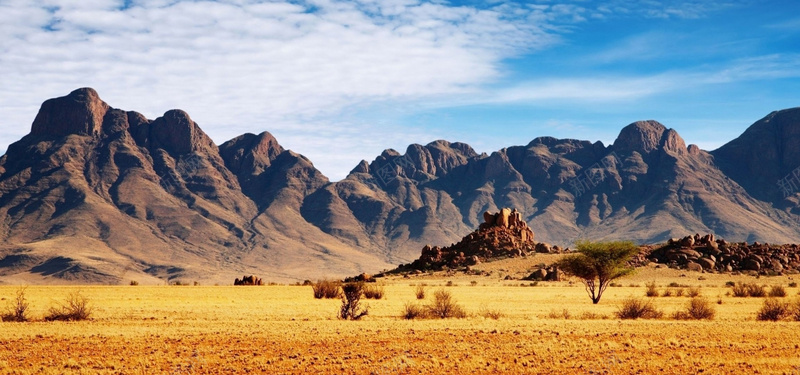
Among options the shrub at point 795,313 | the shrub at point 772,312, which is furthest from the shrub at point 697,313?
the shrub at point 795,313

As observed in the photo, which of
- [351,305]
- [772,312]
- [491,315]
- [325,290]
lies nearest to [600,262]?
[772,312]

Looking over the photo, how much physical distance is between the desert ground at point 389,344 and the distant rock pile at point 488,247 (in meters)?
56.8

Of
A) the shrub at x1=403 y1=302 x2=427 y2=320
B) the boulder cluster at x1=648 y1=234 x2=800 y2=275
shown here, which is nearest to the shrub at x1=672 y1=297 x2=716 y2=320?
the shrub at x1=403 y1=302 x2=427 y2=320

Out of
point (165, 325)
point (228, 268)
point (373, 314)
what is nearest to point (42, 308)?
point (165, 325)

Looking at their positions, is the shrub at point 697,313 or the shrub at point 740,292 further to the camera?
the shrub at point 740,292

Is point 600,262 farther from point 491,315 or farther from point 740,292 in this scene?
point 491,315

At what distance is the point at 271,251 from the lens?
7426 inches

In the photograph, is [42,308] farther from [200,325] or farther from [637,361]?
[637,361]

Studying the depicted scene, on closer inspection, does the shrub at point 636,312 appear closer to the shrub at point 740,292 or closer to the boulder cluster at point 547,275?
the shrub at point 740,292

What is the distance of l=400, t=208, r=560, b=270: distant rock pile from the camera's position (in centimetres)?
9400

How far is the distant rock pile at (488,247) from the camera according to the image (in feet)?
308

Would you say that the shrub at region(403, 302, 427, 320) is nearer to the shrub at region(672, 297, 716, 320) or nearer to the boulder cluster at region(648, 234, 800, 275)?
the shrub at region(672, 297, 716, 320)

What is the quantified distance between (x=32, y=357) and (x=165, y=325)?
8.99 metres

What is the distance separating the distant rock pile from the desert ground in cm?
5677
